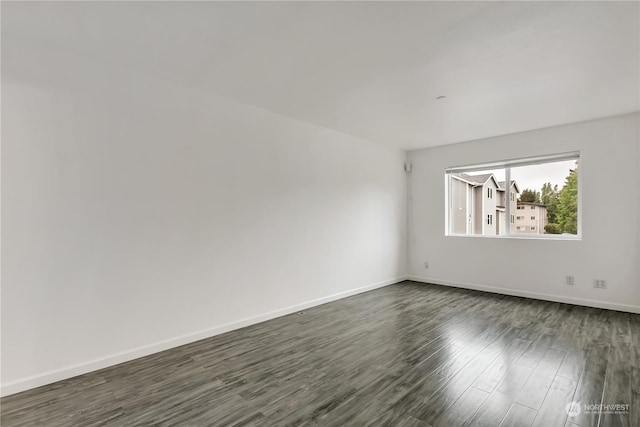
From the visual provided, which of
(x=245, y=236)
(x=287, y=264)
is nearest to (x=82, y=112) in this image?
(x=245, y=236)

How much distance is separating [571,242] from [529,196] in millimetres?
866

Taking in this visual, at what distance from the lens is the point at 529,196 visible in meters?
4.81

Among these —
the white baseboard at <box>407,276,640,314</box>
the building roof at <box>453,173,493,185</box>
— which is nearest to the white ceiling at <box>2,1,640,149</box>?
the building roof at <box>453,173,493,185</box>

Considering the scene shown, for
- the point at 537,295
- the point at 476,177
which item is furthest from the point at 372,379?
the point at 476,177

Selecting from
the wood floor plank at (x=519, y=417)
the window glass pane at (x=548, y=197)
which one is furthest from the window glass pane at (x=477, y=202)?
the wood floor plank at (x=519, y=417)

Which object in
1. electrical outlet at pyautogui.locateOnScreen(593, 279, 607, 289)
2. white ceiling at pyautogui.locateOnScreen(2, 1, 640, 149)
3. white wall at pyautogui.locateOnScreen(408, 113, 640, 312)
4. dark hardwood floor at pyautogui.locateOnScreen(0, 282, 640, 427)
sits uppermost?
white ceiling at pyautogui.locateOnScreen(2, 1, 640, 149)

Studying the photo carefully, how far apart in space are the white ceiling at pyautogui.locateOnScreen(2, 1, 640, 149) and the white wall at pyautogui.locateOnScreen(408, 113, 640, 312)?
622 mm

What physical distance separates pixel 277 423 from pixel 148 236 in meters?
1.93

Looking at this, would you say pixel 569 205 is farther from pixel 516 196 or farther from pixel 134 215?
pixel 134 215

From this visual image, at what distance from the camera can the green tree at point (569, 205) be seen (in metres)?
4.37

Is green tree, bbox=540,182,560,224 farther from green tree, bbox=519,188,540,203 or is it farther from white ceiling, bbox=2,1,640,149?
white ceiling, bbox=2,1,640,149

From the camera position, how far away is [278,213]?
3895mm

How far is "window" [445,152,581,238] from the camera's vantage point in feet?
14.6

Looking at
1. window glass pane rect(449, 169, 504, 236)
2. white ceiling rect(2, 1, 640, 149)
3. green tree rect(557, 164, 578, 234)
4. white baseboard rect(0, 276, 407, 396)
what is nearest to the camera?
white ceiling rect(2, 1, 640, 149)
